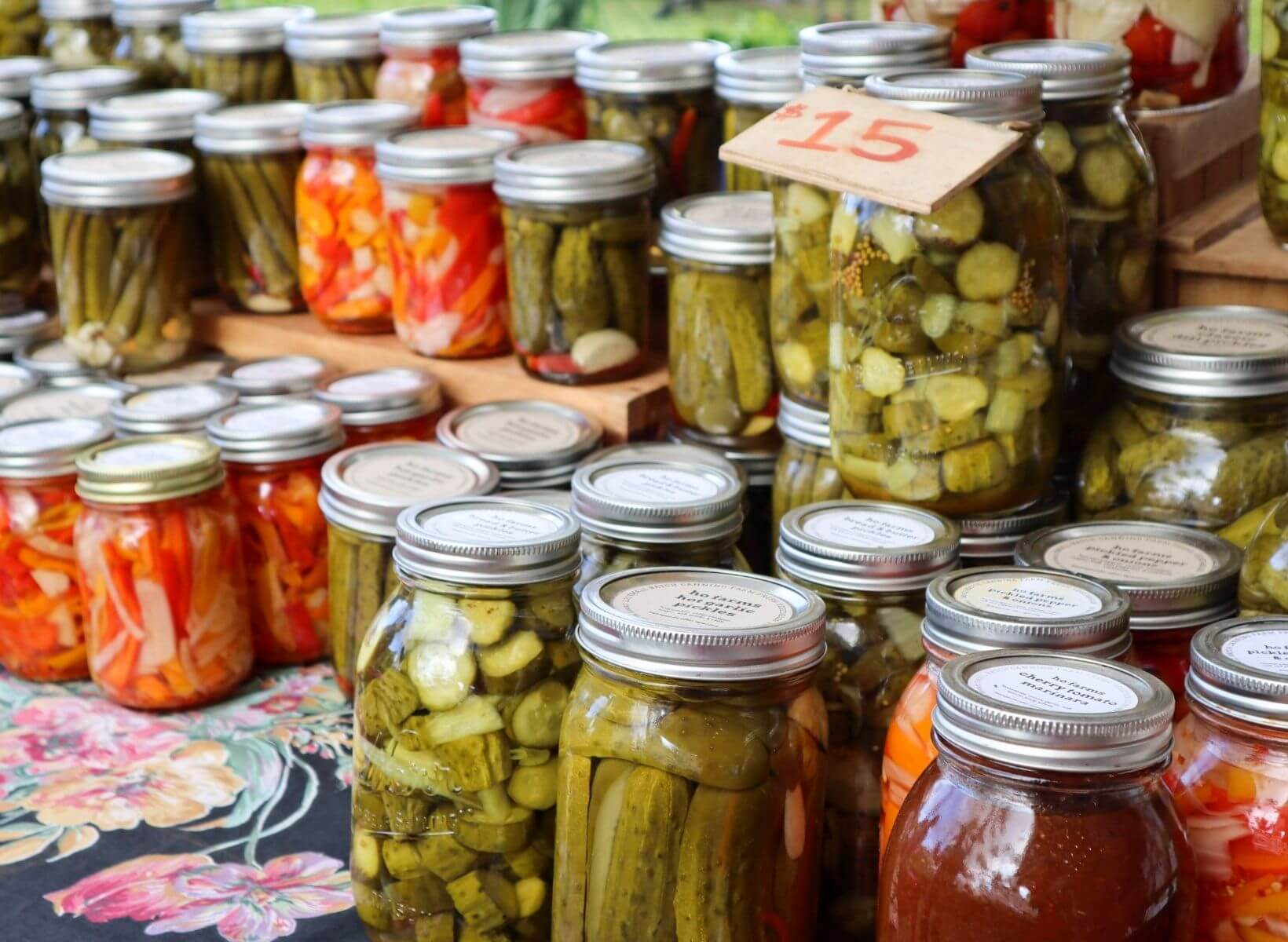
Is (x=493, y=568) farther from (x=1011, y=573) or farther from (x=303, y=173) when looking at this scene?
(x=303, y=173)

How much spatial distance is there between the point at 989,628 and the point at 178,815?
2.58 feet

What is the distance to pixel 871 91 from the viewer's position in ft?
4.13

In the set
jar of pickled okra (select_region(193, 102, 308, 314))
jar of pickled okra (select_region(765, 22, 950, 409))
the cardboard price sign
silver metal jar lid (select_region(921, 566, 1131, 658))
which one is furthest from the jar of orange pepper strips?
silver metal jar lid (select_region(921, 566, 1131, 658))

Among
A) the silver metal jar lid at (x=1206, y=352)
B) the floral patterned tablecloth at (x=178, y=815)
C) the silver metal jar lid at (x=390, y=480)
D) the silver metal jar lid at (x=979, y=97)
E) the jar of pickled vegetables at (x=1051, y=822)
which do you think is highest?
the silver metal jar lid at (x=979, y=97)

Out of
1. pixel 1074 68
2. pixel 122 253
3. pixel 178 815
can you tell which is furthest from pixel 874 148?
pixel 122 253

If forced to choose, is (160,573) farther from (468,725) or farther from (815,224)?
(815,224)

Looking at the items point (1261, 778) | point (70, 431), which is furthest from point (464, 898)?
point (70, 431)

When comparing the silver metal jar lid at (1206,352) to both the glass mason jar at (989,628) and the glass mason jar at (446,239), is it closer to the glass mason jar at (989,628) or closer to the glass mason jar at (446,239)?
the glass mason jar at (989,628)

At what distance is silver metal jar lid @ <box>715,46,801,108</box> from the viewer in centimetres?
161

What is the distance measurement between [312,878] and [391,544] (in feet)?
1.00

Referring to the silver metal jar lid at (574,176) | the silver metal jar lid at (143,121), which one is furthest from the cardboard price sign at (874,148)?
the silver metal jar lid at (143,121)

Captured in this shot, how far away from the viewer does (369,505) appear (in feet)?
4.66

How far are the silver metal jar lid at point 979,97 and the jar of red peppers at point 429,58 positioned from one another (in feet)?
2.75

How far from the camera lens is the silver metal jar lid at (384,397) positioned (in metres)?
1.70
